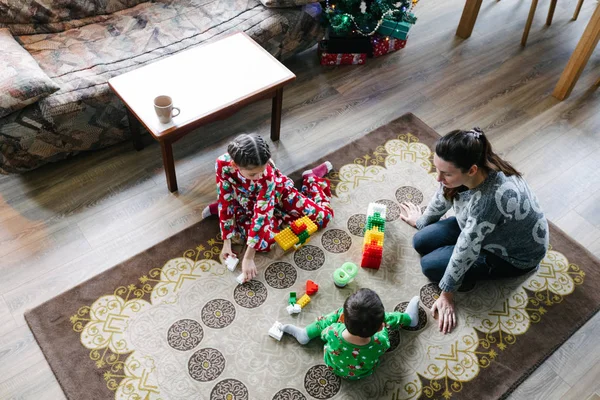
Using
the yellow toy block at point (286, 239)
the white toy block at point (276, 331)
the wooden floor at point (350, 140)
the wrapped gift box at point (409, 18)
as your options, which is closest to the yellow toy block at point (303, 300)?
the white toy block at point (276, 331)

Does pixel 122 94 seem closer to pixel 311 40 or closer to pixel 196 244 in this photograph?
pixel 196 244

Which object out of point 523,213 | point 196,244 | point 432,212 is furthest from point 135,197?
point 523,213

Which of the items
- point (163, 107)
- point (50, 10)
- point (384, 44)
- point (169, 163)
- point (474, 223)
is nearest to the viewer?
point (474, 223)

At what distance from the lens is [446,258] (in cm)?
205

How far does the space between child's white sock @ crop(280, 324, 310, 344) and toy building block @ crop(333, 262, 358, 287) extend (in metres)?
0.26

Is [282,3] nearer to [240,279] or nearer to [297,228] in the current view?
[297,228]

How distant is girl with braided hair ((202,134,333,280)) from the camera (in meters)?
1.92

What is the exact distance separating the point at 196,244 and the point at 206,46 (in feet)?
3.22

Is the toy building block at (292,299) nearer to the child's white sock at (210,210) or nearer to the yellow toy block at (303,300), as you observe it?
the yellow toy block at (303,300)

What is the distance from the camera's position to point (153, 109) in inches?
83.6

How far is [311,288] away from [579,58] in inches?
82.1

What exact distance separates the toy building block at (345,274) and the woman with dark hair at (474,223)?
30 centimetres

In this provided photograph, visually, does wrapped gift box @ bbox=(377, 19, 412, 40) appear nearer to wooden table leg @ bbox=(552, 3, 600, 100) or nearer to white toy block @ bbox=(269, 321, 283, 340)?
wooden table leg @ bbox=(552, 3, 600, 100)

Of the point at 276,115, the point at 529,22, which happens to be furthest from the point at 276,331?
the point at 529,22
